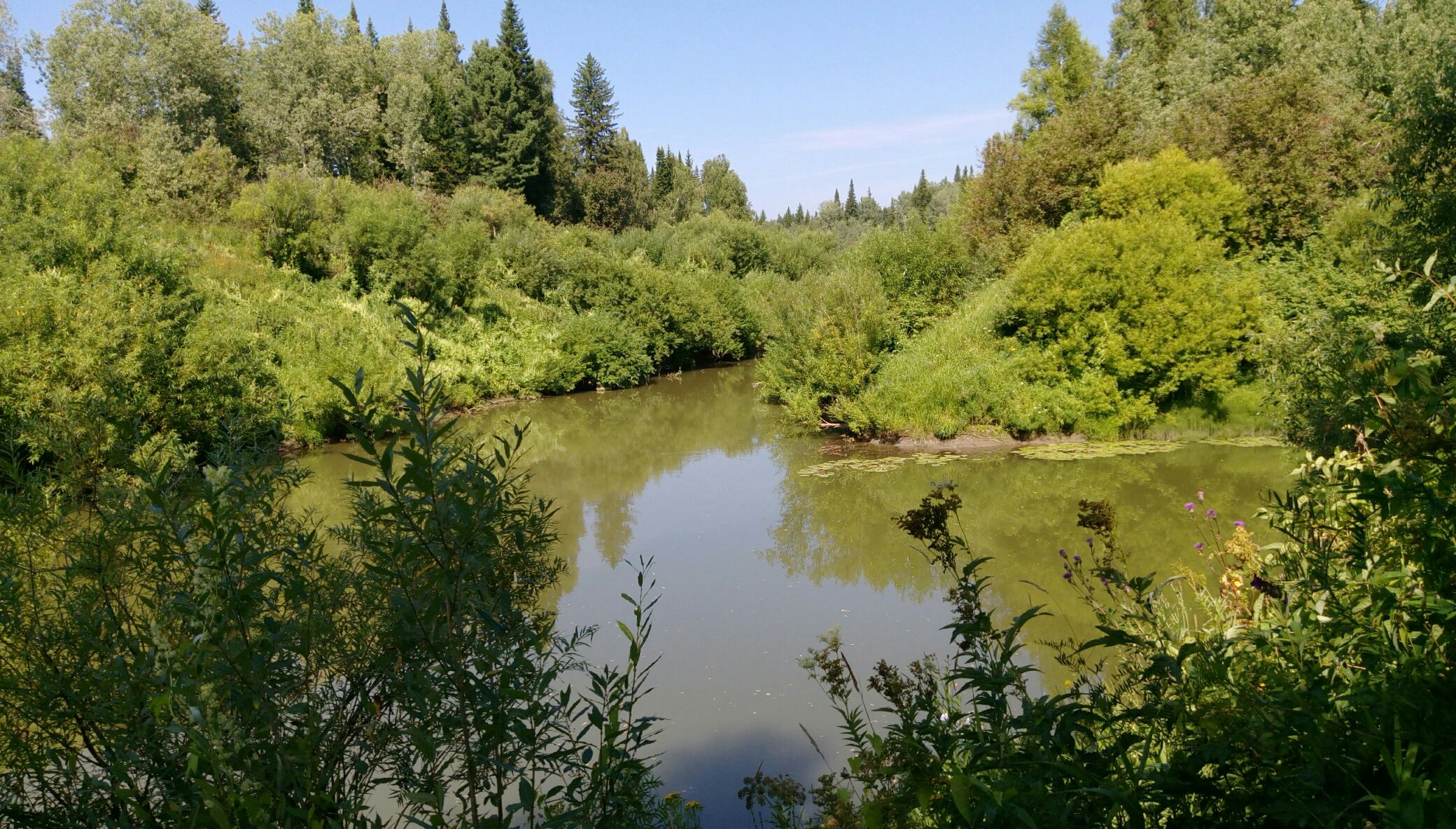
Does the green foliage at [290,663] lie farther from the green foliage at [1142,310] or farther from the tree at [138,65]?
the tree at [138,65]

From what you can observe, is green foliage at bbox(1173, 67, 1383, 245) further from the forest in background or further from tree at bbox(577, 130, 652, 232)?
tree at bbox(577, 130, 652, 232)

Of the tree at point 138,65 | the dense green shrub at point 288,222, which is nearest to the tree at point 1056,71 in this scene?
the dense green shrub at point 288,222

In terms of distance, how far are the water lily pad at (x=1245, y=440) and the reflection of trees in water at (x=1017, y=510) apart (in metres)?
0.38

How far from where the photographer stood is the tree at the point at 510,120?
3841 centimetres

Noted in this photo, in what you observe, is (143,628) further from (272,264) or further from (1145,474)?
(272,264)

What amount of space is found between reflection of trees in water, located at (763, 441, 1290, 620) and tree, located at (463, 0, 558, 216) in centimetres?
2806

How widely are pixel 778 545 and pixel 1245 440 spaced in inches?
364

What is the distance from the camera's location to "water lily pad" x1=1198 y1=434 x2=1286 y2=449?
47.8 ft

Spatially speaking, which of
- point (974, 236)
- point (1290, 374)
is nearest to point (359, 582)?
point (1290, 374)

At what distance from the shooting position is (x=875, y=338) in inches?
670

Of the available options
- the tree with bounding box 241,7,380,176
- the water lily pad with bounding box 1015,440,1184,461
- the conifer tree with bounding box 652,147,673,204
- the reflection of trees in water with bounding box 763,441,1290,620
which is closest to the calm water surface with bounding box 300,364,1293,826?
the reflection of trees in water with bounding box 763,441,1290,620

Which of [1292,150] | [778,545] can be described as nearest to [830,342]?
[778,545]

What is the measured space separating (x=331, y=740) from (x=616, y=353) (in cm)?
2307

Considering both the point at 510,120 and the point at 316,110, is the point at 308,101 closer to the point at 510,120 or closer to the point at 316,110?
the point at 316,110
